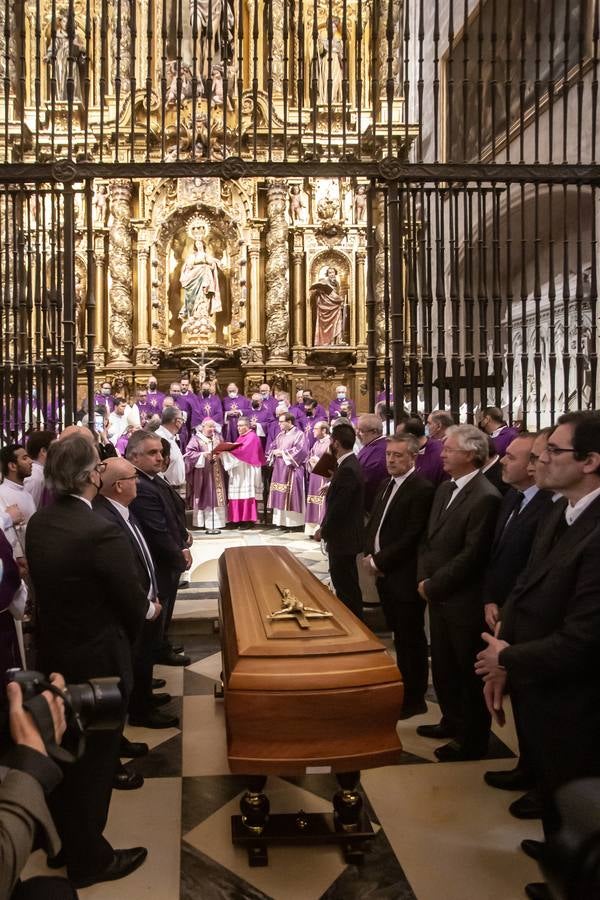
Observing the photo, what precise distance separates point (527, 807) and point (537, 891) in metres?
0.62

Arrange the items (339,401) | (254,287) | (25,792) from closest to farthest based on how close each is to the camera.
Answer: (25,792), (339,401), (254,287)

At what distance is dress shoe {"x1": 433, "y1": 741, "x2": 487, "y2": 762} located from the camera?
3730mm

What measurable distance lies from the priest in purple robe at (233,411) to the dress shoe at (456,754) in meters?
9.29

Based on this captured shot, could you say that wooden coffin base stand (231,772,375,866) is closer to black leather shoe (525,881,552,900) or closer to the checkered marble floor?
the checkered marble floor

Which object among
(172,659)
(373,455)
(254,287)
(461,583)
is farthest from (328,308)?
(461,583)

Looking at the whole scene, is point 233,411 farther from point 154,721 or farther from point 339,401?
point 154,721

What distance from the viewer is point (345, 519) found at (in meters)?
5.47

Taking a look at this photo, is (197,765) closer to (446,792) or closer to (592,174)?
(446,792)

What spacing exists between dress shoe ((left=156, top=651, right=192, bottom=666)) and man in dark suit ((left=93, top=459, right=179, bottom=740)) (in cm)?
71

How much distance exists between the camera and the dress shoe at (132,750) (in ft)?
12.5

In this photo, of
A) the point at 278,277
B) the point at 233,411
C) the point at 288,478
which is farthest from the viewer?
the point at 278,277

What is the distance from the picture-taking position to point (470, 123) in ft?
42.4

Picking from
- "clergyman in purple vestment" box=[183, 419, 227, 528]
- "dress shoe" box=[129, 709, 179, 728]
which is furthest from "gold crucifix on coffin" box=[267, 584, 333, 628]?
"clergyman in purple vestment" box=[183, 419, 227, 528]

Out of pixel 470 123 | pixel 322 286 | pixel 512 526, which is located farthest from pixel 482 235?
pixel 322 286
